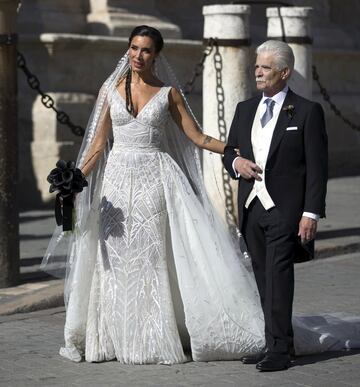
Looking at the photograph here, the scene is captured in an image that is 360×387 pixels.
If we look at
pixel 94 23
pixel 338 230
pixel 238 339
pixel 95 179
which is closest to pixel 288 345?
pixel 238 339

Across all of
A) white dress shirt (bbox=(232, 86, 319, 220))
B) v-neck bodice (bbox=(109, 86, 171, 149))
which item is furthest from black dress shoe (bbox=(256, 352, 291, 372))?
v-neck bodice (bbox=(109, 86, 171, 149))

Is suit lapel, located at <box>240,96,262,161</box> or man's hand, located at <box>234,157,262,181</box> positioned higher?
suit lapel, located at <box>240,96,262,161</box>

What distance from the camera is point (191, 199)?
7.46 m

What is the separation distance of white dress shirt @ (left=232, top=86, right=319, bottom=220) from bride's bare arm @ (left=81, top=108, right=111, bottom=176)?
0.88 metres

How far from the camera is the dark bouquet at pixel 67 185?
7221 millimetres

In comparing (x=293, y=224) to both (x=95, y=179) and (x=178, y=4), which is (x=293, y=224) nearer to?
(x=95, y=179)

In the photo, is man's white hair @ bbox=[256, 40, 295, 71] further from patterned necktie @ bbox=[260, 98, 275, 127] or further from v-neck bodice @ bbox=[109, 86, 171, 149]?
v-neck bodice @ bbox=[109, 86, 171, 149]

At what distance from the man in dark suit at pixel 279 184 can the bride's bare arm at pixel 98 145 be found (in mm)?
806

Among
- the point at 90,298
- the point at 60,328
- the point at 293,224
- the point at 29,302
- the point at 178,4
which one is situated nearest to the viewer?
the point at 293,224

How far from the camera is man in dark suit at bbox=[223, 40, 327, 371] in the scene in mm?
6902

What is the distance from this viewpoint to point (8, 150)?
9344mm

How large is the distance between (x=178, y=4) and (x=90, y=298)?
1003 cm

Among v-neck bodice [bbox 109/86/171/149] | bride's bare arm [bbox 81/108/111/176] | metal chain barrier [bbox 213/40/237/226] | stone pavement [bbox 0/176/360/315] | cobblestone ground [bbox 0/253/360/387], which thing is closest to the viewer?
cobblestone ground [bbox 0/253/360/387]

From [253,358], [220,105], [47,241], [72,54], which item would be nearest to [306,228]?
[253,358]
